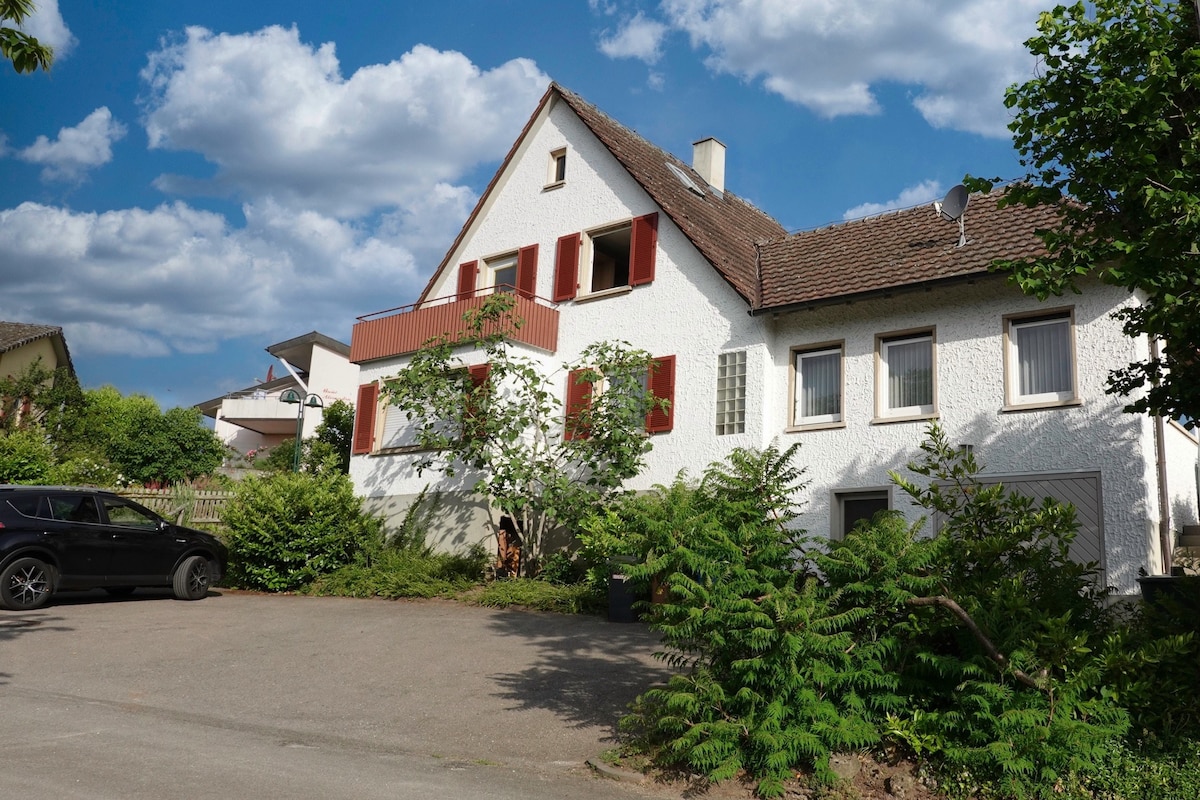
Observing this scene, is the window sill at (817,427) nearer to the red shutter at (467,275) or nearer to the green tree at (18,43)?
the red shutter at (467,275)

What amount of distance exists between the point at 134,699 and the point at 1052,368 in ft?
40.7

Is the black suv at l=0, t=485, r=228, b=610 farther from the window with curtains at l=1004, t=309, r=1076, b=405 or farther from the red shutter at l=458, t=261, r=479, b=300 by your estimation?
the window with curtains at l=1004, t=309, r=1076, b=405

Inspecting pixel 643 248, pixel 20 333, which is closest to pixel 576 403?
Result: pixel 643 248

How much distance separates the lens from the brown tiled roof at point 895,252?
15.3m

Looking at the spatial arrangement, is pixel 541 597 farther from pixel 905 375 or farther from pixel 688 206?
pixel 688 206

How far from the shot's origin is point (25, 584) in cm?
1413

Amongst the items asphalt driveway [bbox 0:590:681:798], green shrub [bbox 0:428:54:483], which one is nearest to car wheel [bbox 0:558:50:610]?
asphalt driveway [bbox 0:590:681:798]

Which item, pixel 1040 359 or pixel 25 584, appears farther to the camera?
pixel 1040 359

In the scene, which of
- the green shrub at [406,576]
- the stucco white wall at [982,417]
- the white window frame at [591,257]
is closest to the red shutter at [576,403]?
the white window frame at [591,257]

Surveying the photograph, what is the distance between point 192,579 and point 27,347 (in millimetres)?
32710

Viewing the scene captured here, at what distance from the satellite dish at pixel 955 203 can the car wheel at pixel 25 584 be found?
14831 mm

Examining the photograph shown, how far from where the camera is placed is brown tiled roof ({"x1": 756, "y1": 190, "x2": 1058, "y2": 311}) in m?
15.3

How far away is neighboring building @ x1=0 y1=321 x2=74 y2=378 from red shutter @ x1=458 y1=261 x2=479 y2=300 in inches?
1007

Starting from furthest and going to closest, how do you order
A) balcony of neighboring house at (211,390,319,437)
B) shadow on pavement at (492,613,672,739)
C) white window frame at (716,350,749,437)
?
balcony of neighboring house at (211,390,319,437) → white window frame at (716,350,749,437) → shadow on pavement at (492,613,672,739)
